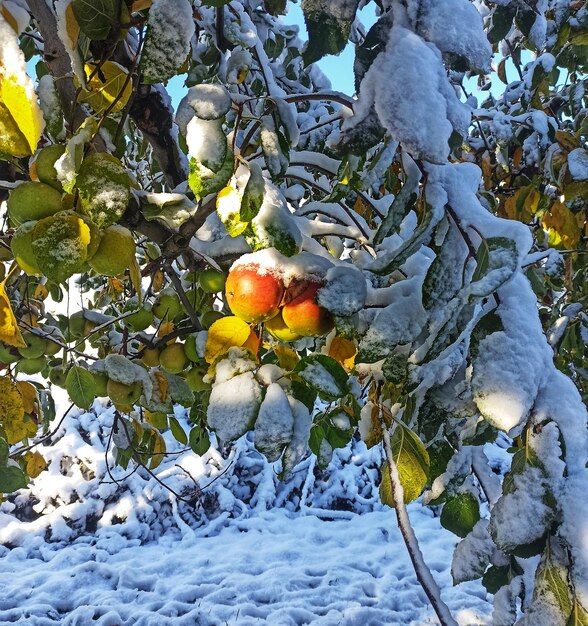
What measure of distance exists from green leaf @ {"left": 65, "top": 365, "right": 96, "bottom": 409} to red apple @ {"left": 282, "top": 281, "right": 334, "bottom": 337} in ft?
2.80

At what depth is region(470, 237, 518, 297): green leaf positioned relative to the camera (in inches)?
17.6

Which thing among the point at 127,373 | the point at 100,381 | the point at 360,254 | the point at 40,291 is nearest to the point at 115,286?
the point at 40,291

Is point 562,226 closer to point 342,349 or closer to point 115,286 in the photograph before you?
point 342,349

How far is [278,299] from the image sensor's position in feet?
2.19

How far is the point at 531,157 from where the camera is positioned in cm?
229

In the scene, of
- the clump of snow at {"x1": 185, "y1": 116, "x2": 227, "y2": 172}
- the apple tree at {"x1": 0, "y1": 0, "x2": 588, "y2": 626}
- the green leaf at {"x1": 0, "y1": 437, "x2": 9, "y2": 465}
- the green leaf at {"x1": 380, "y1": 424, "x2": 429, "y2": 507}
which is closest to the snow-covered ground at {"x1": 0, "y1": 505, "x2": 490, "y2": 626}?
the green leaf at {"x1": 0, "y1": 437, "x2": 9, "y2": 465}

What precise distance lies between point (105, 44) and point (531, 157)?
82.8 inches

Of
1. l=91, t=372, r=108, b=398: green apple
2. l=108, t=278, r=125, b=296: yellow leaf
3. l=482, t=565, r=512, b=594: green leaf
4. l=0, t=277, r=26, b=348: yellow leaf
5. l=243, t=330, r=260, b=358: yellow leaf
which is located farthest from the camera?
l=108, t=278, r=125, b=296: yellow leaf

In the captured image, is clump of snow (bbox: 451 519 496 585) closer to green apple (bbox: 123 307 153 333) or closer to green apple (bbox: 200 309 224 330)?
green apple (bbox: 200 309 224 330)

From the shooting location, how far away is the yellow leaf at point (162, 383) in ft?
4.44

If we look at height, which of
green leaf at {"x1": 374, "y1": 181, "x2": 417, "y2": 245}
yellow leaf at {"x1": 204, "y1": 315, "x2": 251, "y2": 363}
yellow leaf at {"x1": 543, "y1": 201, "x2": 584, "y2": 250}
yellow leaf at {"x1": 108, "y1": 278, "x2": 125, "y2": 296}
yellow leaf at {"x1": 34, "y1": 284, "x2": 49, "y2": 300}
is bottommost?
yellow leaf at {"x1": 204, "y1": 315, "x2": 251, "y2": 363}

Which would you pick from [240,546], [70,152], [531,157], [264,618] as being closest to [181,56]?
[70,152]

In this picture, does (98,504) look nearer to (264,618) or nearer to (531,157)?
(264,618)

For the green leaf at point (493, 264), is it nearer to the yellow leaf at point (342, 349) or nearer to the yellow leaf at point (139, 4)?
the yellow leaf at point (342, 349)
